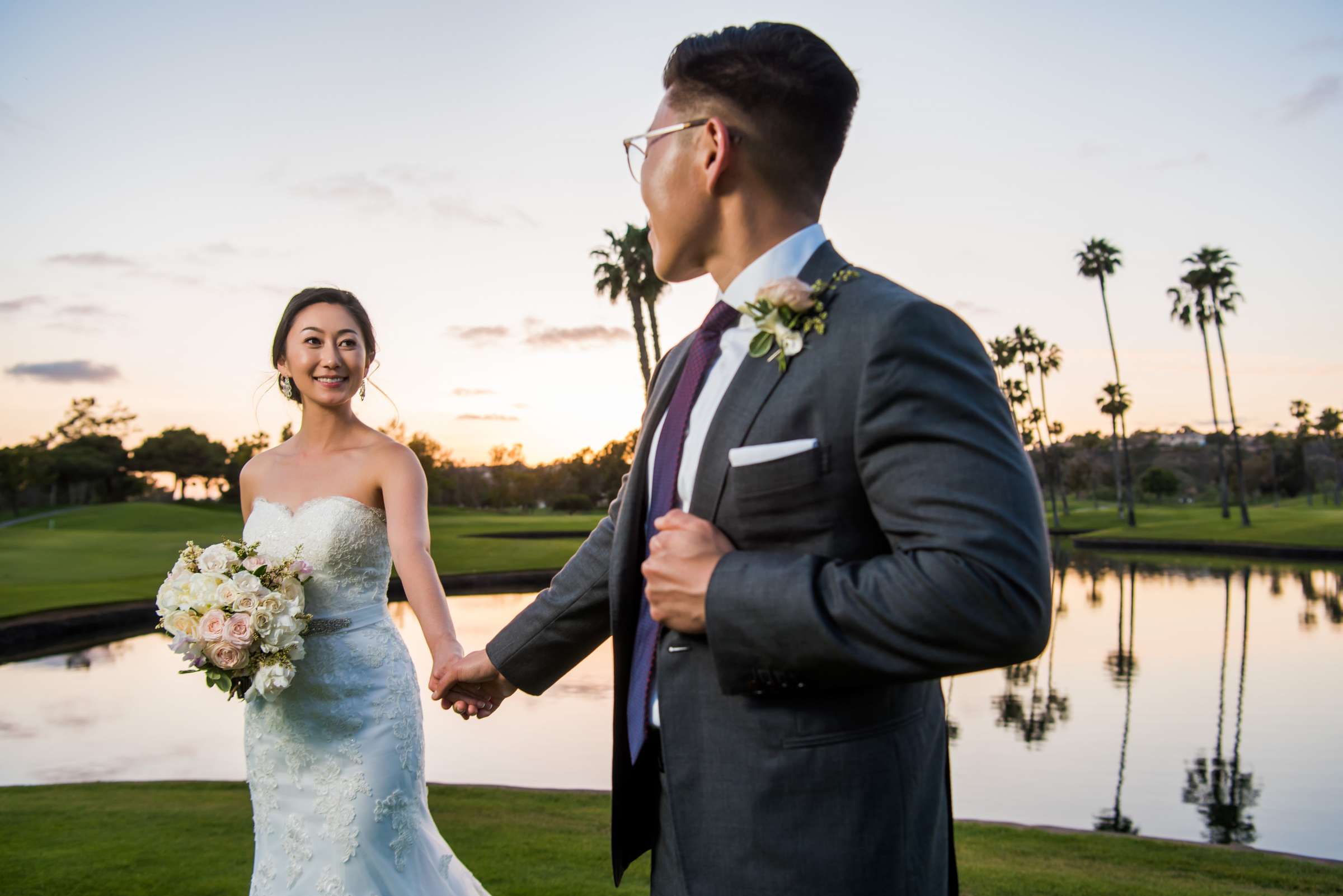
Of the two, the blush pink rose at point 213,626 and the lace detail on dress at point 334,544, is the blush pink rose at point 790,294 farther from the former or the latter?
the lace detail on dress at point 334,544

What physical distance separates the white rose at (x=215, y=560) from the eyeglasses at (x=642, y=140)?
8.22 ft

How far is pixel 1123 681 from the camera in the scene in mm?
14766

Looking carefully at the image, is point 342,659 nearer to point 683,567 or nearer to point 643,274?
point 683,567

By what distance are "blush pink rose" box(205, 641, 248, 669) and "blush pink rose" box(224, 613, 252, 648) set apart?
0.07 ft

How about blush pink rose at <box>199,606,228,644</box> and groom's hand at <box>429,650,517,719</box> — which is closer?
groom's hand at <box>429,650,517,719</box>

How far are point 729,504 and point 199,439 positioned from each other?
86.6 metres

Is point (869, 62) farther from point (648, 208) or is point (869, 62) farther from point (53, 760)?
point (53, 760)

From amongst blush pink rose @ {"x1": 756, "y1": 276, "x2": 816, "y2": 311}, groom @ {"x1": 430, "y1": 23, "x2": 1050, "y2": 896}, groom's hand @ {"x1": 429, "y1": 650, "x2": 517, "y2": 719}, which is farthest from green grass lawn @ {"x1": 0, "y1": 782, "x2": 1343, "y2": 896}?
blush pink rose @ {"x1": 756, "y1": 276, "x2": 816, "y2": 311}

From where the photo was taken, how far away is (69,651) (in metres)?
18.6

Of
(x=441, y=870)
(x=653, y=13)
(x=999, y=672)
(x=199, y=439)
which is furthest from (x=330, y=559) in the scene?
(x=199, y=439)

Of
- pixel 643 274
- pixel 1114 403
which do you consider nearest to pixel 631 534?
pixel 643 274

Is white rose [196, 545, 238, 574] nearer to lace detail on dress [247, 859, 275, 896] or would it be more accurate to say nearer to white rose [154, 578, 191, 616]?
white rose [154, 578, 191, 616]

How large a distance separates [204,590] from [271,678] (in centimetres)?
41

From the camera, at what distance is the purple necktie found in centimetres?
181
